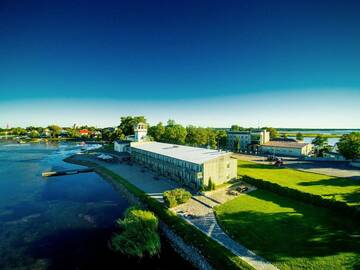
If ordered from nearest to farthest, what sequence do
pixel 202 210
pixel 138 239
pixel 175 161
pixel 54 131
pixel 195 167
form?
pixel 138 239
pixel 202 210
pixel 195 167
pixel 175 161
pixel 54 131

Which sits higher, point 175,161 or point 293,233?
point 175,161

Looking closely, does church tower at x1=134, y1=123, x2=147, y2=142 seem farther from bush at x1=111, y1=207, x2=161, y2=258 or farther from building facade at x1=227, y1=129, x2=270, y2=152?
bush at x1=111, y1=207, x2=161, y2=258

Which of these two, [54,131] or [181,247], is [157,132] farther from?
[54,131]

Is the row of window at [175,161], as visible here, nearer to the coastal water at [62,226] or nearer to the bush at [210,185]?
the bush at [210,185]

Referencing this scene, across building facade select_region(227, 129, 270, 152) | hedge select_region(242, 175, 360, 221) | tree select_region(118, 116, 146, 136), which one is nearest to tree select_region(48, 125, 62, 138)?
tree select_region(118, 116, 146, 136)

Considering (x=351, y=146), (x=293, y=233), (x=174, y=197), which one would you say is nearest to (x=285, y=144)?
(x=351, y=146)

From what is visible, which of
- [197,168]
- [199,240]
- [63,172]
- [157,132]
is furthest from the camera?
[157,132]

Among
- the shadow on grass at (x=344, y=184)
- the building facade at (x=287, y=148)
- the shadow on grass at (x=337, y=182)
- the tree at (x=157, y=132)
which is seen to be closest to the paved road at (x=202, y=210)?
the shadow on grass at (x=344, y=184)
